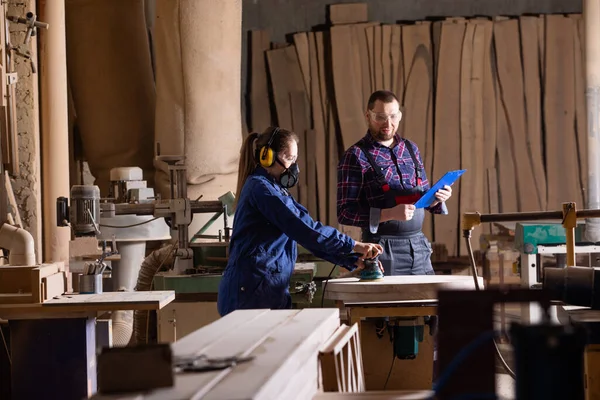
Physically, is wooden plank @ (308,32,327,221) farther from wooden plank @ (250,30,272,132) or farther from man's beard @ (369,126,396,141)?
man's beard @ (369,126,396,141)

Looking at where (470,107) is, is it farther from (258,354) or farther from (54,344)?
(258,354)

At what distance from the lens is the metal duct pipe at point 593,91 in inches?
302

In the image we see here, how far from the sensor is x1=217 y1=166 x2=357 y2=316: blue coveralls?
4.41m

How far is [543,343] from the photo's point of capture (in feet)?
5.82

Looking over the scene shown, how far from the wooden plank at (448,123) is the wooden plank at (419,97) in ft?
0.27

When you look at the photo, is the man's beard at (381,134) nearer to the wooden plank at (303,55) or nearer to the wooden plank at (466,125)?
the wooden plank at (466,125)

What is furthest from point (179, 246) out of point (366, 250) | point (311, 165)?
point (311, 165)

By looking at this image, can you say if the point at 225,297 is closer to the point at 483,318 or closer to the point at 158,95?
the point at 483,318

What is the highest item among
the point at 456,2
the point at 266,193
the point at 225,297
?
the point at 456,2

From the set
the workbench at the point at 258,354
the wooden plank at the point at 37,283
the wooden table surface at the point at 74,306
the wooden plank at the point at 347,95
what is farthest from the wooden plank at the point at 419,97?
the workbench at the point at 258,354

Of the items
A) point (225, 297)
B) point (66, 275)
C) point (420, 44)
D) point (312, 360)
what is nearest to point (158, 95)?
point (420, 44)

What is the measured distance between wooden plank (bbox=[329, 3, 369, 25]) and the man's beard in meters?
4.19

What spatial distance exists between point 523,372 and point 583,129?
7417mm

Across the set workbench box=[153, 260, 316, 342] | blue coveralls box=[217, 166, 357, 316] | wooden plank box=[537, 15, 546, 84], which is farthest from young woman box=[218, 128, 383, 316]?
wooden plank box=[537, 15, 546, 84]
